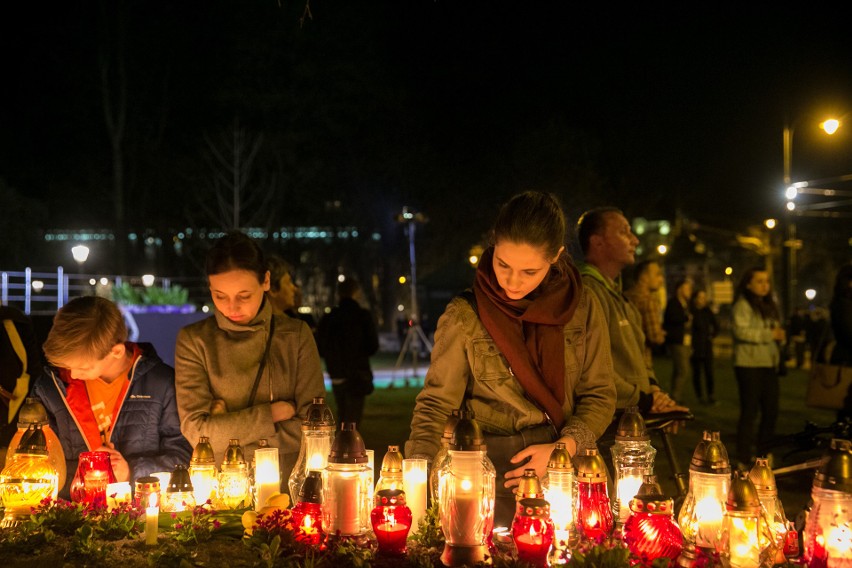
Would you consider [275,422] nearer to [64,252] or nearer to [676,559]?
[676,559]

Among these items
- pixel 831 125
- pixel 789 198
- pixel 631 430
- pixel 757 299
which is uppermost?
pixel 789 198

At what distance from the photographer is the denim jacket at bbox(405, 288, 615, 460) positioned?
2.80m

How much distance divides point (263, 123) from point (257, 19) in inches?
158

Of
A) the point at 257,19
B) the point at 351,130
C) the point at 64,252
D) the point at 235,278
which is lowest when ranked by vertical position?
the point at 235,278

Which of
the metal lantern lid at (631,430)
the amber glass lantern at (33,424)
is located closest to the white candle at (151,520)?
the amber glass lantern at (33,424)

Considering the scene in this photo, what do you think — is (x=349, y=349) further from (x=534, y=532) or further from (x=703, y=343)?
(x=703, y=343)

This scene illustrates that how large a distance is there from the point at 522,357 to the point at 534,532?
0.86 metres

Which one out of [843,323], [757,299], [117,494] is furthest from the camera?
[757,299]

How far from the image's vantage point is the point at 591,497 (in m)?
2.22

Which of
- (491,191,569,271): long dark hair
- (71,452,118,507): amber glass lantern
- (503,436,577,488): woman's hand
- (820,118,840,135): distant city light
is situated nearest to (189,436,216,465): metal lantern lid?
(71,452,118,507): amber glass lantern

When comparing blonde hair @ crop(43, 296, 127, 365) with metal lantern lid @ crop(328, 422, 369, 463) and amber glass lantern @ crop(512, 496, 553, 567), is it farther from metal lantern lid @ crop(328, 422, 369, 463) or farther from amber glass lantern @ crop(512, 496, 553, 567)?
amber glass lantern @ crop(512, 496, 553, 567)

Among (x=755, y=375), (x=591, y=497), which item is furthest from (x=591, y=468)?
(x=755, y=375)

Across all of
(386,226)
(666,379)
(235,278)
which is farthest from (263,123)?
(235,278)

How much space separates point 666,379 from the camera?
675 inches
